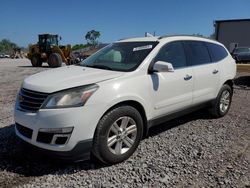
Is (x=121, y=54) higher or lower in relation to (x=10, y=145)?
higher

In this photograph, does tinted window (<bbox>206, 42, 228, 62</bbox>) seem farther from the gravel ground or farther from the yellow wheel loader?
the yellow wheel loader

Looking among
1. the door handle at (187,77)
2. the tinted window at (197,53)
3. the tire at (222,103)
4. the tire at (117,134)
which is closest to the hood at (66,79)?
the tire at (117,134)

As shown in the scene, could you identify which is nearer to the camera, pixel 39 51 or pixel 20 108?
pixel 20 108

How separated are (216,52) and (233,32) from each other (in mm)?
35665

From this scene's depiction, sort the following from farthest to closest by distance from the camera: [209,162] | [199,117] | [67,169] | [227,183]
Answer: [199,117], [209,162], [67,169], [227,183]

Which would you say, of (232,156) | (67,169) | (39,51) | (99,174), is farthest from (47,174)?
(39,51)

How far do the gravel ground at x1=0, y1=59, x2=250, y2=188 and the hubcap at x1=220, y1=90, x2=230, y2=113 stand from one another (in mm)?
891

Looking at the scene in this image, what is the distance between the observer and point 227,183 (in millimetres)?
3281

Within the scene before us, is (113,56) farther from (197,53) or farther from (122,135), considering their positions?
(197,53)

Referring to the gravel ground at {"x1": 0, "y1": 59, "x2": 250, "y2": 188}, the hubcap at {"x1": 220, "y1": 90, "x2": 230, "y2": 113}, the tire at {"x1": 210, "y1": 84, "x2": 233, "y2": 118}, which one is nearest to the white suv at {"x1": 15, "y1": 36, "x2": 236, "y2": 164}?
the gravel ground at {"x1": 0, "y1": 59, "x2": 250, "y2": 188}

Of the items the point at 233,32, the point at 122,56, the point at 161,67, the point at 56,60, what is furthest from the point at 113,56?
the point at 233,32

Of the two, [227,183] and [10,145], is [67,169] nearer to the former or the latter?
[10,145]

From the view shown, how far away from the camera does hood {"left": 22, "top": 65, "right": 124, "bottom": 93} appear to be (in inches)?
133

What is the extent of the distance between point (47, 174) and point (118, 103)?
125 centimetres
